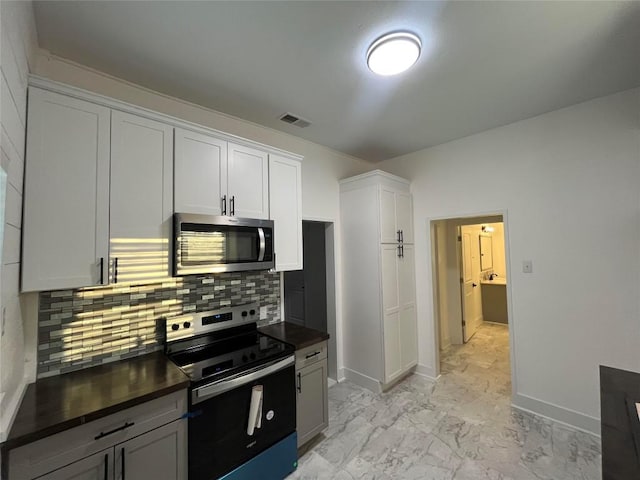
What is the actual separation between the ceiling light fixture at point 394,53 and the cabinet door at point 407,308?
6.91 feet

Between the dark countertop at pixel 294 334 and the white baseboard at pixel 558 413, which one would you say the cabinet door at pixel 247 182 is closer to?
the dark countertop at pixel 294 334

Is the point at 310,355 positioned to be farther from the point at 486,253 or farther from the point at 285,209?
the point at 486,253

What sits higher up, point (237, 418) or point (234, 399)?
point (234, 399)

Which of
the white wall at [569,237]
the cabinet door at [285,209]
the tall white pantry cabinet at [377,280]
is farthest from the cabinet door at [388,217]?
the cabinet door at [285,209]

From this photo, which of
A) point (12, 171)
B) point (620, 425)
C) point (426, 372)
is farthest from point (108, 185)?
point (426, 372)

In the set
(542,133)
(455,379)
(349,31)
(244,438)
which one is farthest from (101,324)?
(542,133)

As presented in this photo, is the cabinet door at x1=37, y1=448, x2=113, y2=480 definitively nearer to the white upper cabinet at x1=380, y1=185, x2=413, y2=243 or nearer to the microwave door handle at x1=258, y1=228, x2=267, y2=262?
the microwave door handle at x1=258, y1=228, x2=267, y2=262

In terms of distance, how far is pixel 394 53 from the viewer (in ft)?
5.43

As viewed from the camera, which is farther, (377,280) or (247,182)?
(377,280)

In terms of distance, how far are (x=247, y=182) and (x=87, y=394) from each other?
161cm

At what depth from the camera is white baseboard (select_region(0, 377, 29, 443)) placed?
104 centimetres

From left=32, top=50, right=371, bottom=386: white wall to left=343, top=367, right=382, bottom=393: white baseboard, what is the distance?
0.15 meters

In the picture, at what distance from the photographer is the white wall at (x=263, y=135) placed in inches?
70.0

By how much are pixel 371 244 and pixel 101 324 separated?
2492 millimetres
